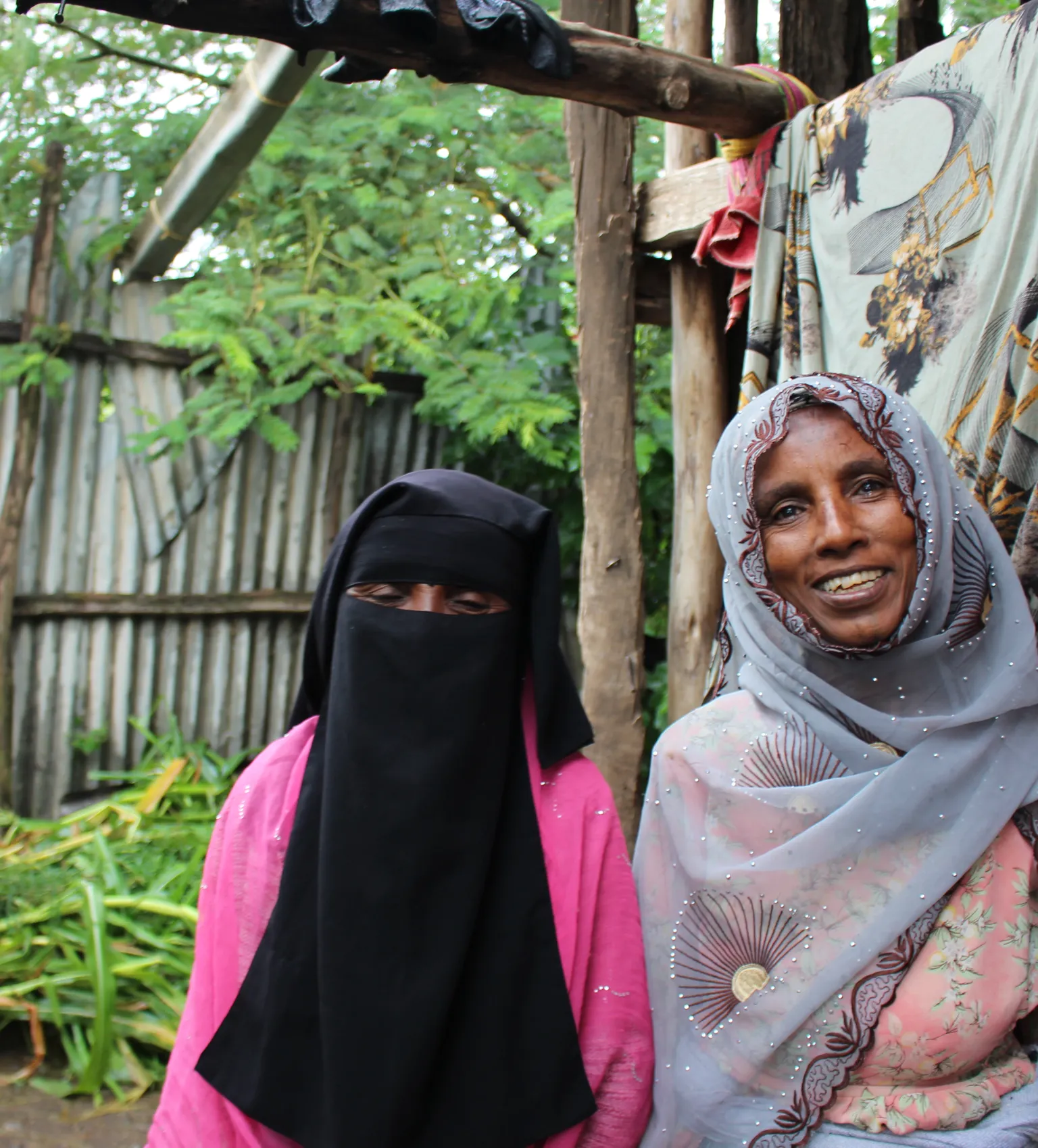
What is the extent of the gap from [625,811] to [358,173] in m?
3.24

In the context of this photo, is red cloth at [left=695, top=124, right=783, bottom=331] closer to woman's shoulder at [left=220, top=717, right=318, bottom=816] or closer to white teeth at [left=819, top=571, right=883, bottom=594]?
white teeth at [left=819, top=571, right=883, bottom=594]

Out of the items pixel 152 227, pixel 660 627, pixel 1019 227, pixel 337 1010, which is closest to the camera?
pixel 337 1010

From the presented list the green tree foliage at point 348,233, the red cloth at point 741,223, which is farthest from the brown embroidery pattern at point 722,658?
the green tree foliage at point 348,233

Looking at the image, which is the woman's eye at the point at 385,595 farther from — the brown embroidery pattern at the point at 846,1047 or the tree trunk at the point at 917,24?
the tree trunk at the point at 917,24

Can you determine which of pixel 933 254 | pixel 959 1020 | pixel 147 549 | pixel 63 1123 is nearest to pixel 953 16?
pixel 933 254

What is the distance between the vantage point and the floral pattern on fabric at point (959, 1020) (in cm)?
156

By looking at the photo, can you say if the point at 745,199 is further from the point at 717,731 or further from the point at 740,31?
the point at 717,731

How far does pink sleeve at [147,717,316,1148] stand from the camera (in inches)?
64.9

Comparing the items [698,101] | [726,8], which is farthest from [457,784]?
[726,8]

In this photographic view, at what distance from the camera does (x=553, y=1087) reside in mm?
1599

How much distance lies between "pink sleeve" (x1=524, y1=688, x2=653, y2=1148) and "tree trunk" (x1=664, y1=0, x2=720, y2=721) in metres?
1.63

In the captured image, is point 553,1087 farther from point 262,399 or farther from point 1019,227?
point 262,399

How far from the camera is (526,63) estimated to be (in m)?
2.44

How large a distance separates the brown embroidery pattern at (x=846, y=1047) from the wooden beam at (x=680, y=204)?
2159 millimetres
